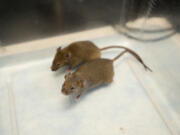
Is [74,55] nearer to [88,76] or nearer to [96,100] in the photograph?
[88,76]

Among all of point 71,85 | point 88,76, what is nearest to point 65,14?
point 88,76

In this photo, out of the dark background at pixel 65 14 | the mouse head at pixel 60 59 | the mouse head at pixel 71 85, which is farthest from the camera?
the dark background at pixel 65 14

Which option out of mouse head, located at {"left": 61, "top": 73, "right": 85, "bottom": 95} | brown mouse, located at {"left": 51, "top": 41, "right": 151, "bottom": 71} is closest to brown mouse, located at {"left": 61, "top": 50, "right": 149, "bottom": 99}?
mouse head, located at {"left": 61, "top": 73, "right": 85, "bottom": 95}

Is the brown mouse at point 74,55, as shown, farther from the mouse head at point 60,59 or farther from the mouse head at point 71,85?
the mouse head at point 71,85

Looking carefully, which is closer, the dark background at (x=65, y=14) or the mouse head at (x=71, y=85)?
the mouse head at (x=71, y=85)

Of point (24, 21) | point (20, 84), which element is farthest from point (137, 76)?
point (24, 21)

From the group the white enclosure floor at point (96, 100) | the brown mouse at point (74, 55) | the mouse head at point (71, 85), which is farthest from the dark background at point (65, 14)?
the mouse head at point (71, 85)
